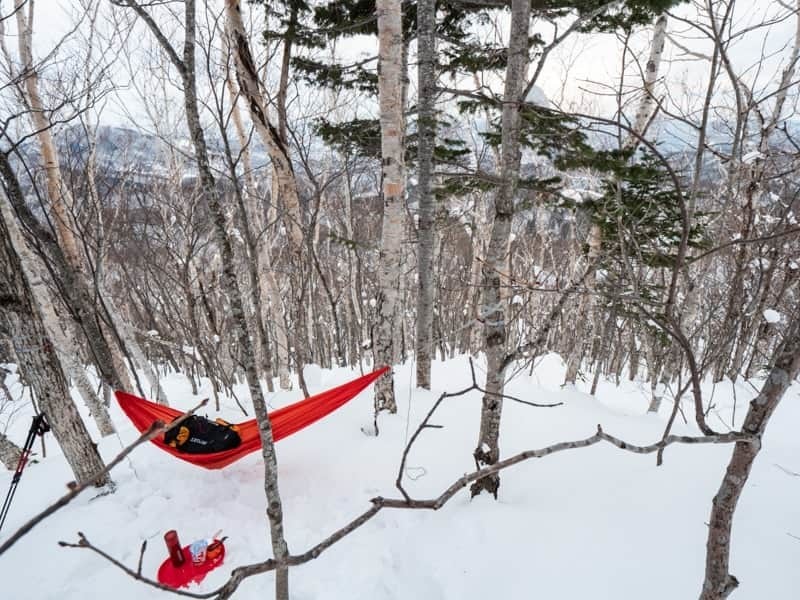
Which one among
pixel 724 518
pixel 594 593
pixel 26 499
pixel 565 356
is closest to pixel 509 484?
pixel 594 593

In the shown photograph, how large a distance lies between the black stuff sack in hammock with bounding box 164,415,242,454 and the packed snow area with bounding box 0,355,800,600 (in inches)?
15.3

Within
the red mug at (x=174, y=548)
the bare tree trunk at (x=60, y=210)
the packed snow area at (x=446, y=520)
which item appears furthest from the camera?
the bare tree trunk at (x=60, y=210)

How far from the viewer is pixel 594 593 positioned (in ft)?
5.53

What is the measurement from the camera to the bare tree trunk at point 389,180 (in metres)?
2.73

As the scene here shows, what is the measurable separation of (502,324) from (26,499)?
3.23 metres

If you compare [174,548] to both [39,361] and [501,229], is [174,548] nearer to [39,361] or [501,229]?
[39,361]

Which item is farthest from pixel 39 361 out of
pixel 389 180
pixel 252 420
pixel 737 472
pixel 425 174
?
pixel 737 472

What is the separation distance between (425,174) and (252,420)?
236 cm

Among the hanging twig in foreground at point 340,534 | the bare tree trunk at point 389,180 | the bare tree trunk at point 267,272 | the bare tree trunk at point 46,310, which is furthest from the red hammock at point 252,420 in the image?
the bare tree trunk at point 267,272

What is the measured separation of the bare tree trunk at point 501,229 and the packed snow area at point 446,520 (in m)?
0.36

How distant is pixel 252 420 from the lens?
A: 2.64 metres

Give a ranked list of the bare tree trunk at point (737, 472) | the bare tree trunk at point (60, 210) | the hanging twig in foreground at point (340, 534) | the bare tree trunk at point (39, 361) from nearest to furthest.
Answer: the hanging twig in foreground at point (340, 534) → the bare tree trunk at point (737, 472) → the bare tree trunk at point (39, 361) → the bare tree trunk at point (60, 210)

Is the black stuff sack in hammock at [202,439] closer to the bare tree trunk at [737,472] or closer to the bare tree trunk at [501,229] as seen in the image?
the bare tree trunk at [501,229]

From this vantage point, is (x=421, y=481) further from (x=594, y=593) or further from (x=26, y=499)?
(x=26, y=499)
